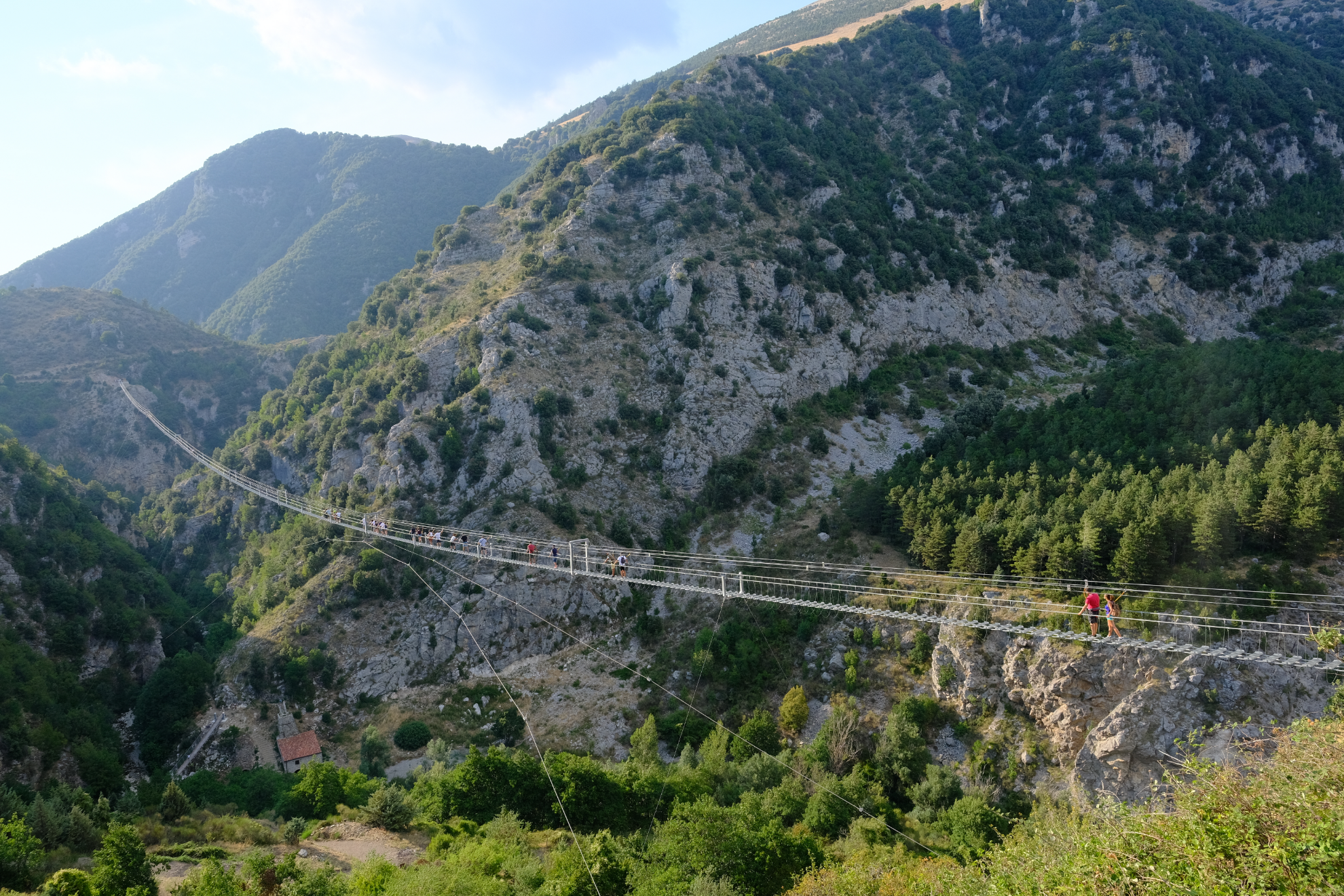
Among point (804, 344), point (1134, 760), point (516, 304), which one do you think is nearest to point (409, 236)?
point (516, 304)

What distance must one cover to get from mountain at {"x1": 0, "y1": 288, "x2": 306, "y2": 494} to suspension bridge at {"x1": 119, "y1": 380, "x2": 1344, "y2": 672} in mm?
32791

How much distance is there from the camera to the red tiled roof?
27891 millimetres

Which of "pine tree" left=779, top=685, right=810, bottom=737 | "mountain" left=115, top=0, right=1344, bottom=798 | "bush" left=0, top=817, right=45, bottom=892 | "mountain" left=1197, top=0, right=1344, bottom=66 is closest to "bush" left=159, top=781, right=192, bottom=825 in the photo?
"bush" left=0, top=817, right=45, bottom=892

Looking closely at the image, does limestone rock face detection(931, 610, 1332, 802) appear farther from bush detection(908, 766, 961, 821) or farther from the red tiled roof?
the red tiled roof

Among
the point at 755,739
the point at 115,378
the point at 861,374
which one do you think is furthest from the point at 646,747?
the point at 115,378

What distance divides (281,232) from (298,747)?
115 m

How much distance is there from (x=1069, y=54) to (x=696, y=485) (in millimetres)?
65030

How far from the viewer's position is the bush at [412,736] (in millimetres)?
28094

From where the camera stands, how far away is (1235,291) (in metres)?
54.8

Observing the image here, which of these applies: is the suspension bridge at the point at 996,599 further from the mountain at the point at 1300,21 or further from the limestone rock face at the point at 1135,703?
the mountain at the point at 1300,21

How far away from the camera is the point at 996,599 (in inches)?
961

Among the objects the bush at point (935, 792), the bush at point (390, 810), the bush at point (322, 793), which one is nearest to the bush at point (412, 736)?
the bush at point (322, 793)

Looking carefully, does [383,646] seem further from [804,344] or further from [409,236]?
[409,236]

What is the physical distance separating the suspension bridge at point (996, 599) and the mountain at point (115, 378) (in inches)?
1291
